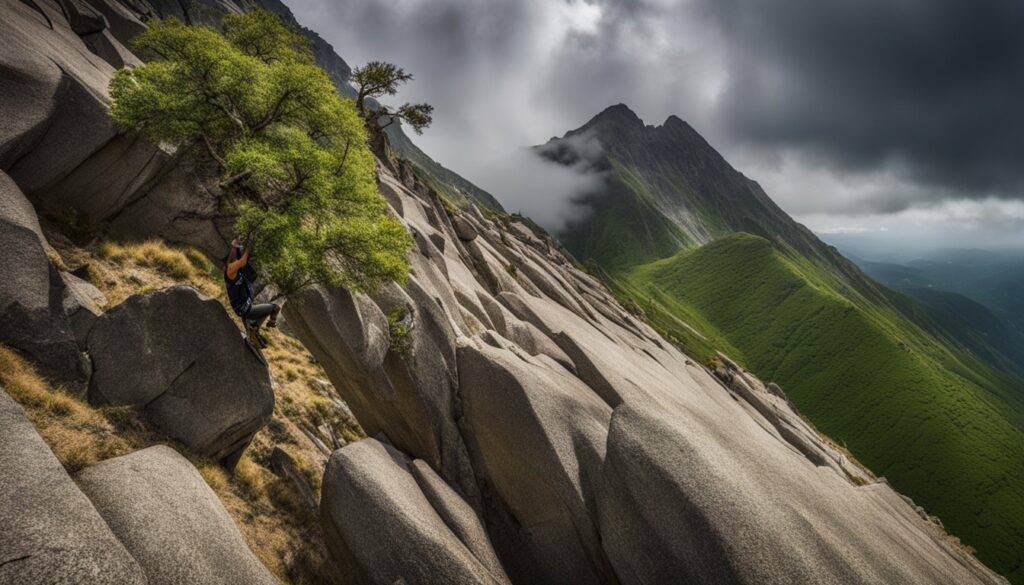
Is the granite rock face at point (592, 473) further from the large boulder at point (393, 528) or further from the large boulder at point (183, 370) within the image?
the large boulder at point (183, 370)

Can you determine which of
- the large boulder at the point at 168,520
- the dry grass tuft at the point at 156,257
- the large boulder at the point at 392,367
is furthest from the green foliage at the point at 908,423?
the dry grass tuft at the point at 156,257

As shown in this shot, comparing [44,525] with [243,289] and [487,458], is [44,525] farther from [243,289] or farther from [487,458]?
[487,458]

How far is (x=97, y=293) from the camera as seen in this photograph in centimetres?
1612

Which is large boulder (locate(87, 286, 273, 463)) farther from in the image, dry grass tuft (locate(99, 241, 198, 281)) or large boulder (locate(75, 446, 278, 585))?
dry grass tuft (locate(99, 241, 198, 281))

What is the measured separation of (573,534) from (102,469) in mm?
17641

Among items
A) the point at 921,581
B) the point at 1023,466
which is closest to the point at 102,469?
the point at 921,581

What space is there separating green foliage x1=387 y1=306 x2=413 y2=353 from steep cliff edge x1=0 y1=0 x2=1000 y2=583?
0.37 feet

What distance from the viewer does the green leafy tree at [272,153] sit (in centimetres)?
1772

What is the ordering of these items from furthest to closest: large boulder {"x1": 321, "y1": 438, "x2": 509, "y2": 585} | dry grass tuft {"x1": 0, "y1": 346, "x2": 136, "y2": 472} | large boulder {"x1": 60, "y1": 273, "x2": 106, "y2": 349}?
large boulder {"x1": 321, "y1": 438, "x2": 509, "y2": 585}
large boulder {"x1": 60, "y1": 273, "x2": 106, "y2": 349}
dry grass tuft {"x1": 0, "y1": 346, "x2": 136, "y2": 472}

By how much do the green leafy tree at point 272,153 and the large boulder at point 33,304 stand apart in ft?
18.7

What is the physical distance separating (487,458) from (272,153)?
18989 millimetres

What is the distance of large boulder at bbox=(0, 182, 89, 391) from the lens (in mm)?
11906

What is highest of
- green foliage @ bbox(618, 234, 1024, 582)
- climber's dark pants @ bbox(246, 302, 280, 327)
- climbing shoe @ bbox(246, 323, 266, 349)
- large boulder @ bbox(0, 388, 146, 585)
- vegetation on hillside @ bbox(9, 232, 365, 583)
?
green foliage @ bbox(618, 234, 1024, 582)

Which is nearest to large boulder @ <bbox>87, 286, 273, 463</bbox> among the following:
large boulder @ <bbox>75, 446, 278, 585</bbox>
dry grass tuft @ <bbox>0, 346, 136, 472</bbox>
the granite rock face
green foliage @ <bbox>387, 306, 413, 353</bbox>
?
dry grass tuft @ <bbox>0, 346, 136, 472</bbox>
